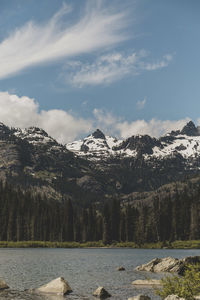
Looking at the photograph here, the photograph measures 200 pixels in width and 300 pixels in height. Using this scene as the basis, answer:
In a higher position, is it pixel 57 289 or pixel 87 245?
pixel 57 289

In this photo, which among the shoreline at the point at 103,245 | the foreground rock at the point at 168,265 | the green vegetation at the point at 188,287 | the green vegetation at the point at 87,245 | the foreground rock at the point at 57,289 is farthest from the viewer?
the green vegetation at the point at 87,245

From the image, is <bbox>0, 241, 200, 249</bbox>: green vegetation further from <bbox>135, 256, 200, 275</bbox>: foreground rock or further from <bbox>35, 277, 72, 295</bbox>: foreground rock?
<bbox>35, 277, 72, 295</bbox>: foreground rock

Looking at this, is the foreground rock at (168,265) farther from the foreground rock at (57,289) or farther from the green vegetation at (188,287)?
the green vegetation at (188,287)

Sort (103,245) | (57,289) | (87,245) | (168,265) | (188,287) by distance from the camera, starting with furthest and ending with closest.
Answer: (103,245) → (87,245) → (168,265) → (57,289) → (188,287)

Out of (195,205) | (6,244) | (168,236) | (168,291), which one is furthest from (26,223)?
(168,291)

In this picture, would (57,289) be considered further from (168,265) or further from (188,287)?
(168,265)

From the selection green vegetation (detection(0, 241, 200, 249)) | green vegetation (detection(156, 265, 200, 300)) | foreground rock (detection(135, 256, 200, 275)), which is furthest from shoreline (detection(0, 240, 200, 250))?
green vegetation (detection(156, 265, 200, 300))

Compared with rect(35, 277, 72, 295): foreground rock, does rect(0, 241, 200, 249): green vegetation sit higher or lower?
lower

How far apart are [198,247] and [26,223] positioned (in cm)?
9092

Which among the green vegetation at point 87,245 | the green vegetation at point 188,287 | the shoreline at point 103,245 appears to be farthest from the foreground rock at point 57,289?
the green vegetation at point 87,245

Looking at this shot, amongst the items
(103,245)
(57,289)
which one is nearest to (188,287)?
(57,289)

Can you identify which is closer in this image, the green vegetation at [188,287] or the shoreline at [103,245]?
the green vegetation at [188,287]

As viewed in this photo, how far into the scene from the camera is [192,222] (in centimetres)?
17350

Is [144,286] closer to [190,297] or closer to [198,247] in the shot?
[190,297]
